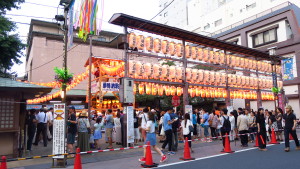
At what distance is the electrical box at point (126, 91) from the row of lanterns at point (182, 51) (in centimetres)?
251

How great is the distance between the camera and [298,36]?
27969 mm

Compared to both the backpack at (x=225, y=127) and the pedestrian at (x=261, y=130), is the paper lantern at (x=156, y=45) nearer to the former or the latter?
the backpack at (x=225, y=127)

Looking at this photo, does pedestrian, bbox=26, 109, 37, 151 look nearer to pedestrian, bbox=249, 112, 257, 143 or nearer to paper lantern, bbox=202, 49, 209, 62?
pedestrian, bbox=249, 112, 257, 143

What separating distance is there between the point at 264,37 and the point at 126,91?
1062 inches

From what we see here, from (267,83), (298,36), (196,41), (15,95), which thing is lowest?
(15,95)

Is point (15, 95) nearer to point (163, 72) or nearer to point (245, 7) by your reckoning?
point (163, 72)

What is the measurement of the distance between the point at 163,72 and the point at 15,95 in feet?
30.4

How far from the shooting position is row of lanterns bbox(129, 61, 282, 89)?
1487 cm

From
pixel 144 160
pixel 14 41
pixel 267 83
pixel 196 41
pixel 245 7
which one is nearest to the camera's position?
pixel 144 160

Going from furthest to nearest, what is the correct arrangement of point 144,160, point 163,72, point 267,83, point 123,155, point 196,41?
1. point 267,83
2. point 196,41
3. point 163,72
4. point 123,155
5. point 144,160

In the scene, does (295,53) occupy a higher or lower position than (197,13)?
lower

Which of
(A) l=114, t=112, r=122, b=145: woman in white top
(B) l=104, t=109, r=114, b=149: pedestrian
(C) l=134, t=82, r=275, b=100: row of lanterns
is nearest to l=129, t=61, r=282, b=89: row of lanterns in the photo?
(C) l=134, t=82, r=275, b=100: row of lanterns

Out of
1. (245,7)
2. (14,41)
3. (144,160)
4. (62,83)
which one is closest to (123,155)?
(144,160)

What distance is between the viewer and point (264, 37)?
106 ft
